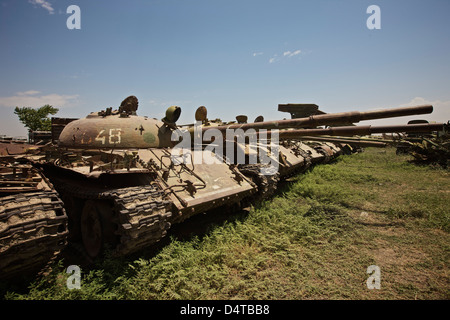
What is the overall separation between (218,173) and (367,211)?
4.38 metres

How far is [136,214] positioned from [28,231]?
1.23 metres

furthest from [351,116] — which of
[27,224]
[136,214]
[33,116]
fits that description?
[33,116]

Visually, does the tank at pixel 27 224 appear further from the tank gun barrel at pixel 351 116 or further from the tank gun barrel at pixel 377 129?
the tank gun barrel at pixel 377 129

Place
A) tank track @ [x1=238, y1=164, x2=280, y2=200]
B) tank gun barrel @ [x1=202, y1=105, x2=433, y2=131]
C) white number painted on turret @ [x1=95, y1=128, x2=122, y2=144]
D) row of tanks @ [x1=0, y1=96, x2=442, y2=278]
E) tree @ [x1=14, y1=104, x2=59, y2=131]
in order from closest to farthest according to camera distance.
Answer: row of tanks @ [x1=0, y1=96, x2=442, y2=278], tank gun barrel @ [x1=202, y1=105, x2=433, y2=131], white number painted on turret @ [x1=95, y1=128, x2=122, y2=144], tank track @ [x1=238, y1=164, x2=280, y2=200], tree @ [x1=14, y1=104, x2=59, y2=131]

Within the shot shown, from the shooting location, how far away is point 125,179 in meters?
4.66

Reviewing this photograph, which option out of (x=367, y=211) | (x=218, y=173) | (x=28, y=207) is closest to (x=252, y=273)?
(x=218, y=173)

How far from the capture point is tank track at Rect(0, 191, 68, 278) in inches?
116

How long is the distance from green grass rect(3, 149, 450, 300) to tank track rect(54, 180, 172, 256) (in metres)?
0.52

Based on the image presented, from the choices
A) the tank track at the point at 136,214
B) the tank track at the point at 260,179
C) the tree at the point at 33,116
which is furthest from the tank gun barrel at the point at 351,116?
the tree at the point at 33,116

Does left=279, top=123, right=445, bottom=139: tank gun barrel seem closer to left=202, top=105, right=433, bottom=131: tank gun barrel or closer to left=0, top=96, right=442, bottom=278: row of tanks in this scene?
left=0, top=96, right=442, bottom=278: row of tanks

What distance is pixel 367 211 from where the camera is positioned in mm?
7137

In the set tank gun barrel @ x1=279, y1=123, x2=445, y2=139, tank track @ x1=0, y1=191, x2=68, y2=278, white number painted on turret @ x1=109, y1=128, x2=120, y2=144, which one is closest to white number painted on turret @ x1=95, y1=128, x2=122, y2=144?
white number painted on turret @ x1=109, y1=128, x2=120, y2=144

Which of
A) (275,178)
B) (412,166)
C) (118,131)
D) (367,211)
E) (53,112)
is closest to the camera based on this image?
(118,131)
